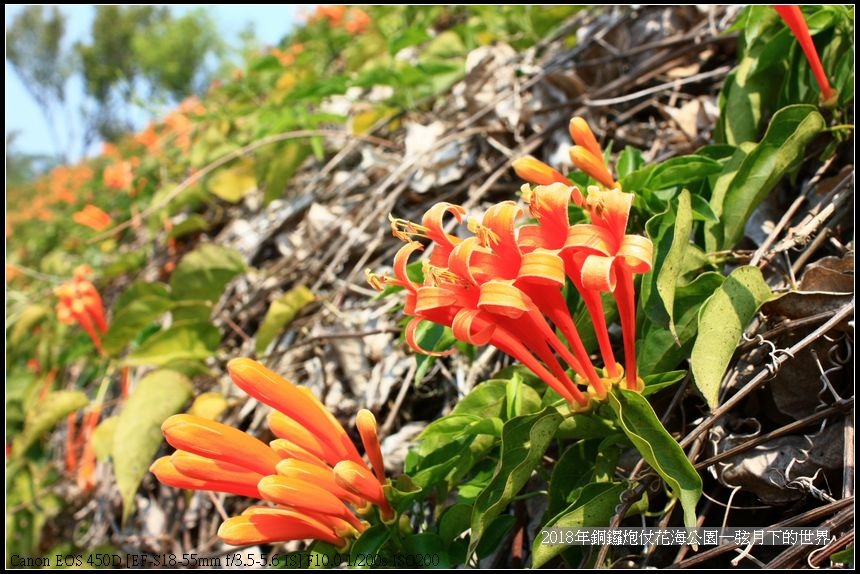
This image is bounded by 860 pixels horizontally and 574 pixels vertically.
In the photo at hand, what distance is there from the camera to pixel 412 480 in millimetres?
1226

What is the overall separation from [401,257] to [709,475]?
2.12 ft

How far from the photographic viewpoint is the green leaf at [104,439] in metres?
2.22

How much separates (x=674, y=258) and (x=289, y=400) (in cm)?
64

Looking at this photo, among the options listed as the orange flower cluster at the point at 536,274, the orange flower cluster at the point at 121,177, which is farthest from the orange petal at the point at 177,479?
the orange flower cluster at the point at 121,177

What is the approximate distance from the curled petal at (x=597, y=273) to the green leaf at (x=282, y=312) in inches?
49.3

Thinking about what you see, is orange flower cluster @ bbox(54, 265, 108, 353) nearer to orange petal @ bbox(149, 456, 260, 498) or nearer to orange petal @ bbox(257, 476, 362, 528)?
orange petal @ bbox(149, 456, 260, 498)

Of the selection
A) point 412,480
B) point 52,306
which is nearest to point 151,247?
point 52,306

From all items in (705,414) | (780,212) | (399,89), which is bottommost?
(705,414)

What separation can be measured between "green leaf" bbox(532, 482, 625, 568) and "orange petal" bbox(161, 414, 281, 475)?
0.43m

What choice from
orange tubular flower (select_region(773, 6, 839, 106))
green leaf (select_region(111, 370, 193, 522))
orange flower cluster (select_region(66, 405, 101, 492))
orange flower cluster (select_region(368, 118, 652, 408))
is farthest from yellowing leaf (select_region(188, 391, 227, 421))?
orange tubular flower (select_region(773, 6, 839, 106))

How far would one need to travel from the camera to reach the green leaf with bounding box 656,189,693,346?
42.0 inches

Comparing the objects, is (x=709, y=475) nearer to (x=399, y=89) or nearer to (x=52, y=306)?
(x=399, y=89)

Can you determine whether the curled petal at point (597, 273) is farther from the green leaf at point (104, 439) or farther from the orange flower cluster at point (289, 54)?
the orange flower cluster at point (289, 54)

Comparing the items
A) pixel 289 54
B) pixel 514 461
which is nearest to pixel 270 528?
pixel 514 461
